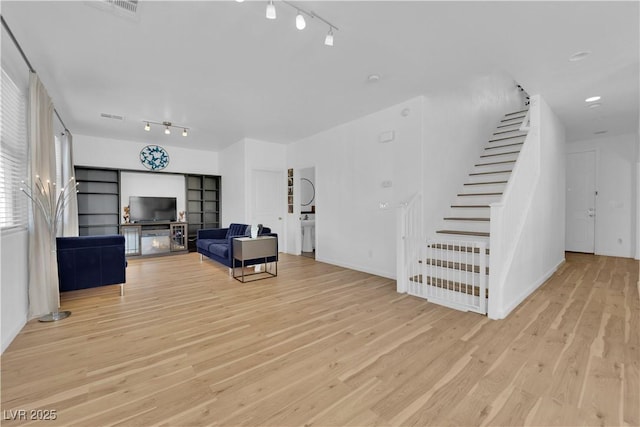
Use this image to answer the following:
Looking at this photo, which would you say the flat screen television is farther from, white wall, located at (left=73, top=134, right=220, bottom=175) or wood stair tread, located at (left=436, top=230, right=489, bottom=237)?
wood stair tread, located at (left=436, top=230, right=489, bottom=237)

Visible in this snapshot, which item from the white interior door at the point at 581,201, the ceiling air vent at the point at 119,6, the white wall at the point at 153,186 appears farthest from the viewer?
the white wall at the point at 153,186

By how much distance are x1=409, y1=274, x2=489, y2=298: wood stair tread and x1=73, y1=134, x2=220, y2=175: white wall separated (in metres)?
6.20

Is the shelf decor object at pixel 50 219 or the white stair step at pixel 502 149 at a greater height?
the white stair step at pixel 502 149

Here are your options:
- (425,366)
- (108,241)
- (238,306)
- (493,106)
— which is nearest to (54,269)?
(108,241)

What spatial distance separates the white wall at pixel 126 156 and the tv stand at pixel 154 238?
1.39 m

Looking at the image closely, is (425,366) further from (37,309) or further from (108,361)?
(37,309)

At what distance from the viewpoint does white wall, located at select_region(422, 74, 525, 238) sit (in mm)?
4043

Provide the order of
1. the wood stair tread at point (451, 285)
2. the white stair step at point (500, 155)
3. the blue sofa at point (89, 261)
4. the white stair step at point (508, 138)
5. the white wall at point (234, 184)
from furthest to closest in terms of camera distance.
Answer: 1. the white wall at point (234, 184)
2. the white stair step at point (508, 138)
3. the white stair step at point (500, 155)
4. the blue sofa at point (89, 261)
5. the wood stair tread at point (451, 285)

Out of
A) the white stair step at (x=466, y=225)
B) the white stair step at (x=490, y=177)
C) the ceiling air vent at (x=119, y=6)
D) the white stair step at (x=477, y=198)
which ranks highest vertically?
the ceiling air vent at (x=119, y=6)

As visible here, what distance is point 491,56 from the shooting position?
288 cm

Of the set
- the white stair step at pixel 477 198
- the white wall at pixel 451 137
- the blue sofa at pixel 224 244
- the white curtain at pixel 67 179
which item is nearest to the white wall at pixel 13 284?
the blue sofa at pixel 224 244

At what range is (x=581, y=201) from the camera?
21.0ft

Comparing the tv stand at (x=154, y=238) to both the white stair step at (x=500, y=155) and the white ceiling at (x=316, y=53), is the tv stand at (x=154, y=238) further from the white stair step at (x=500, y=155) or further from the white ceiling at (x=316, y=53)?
the white stair step at (x=500, y=155)

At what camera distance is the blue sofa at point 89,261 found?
3.36m
